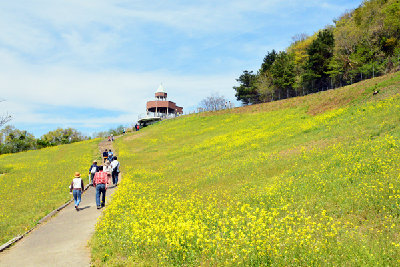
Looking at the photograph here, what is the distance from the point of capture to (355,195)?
30.4 feet

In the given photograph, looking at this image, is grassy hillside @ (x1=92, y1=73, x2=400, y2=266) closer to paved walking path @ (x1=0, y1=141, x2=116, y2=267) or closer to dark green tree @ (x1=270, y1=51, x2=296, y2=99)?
paved walking path @ (x1=0, y1=141, x2=116, y2=267)

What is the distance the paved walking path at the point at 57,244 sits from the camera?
7.36 meters

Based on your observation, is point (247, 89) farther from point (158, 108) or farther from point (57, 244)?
point (57, 244)

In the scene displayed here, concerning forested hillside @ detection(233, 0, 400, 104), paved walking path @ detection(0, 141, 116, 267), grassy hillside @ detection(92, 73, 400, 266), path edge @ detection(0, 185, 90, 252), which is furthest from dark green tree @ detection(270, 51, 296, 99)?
paved walking path @ detection(0, 141, 116, 267)

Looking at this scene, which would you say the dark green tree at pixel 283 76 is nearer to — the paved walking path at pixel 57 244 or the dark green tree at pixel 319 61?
the dark green tree at pixel 319 61

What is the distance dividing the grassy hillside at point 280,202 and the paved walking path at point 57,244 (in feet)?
2.03

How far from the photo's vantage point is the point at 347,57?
5162 centimetres

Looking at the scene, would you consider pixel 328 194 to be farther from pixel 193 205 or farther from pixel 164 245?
pixel 164 245

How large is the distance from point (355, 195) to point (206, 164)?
14527 millimetres

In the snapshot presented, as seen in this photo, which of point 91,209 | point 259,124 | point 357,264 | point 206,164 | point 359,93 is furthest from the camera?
point 259,124

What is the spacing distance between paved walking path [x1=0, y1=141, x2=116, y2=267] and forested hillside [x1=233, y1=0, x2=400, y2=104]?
40985mm

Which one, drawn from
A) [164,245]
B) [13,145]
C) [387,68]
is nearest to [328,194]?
[164,245]

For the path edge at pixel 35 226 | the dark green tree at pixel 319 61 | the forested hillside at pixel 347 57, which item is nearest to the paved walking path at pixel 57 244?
the path edge at pixel 35 226

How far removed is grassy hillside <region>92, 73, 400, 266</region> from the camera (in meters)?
6.05
